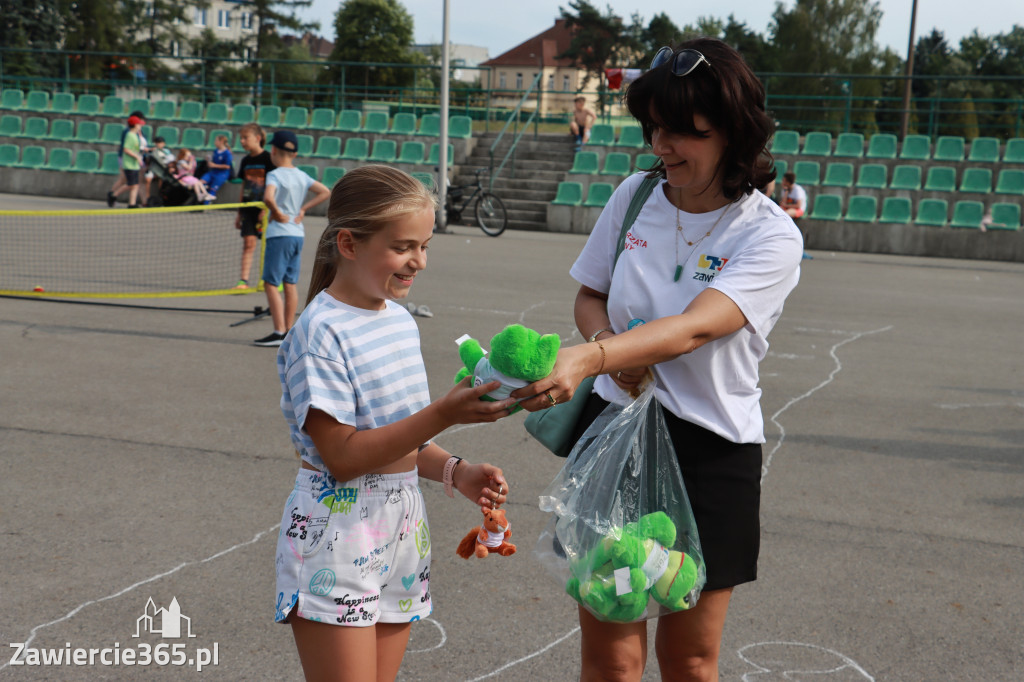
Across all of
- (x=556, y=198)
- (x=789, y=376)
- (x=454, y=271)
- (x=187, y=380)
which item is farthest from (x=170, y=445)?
(x=556, y=198)

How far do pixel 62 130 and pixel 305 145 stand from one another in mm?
7437

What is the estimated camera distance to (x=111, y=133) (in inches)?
1038

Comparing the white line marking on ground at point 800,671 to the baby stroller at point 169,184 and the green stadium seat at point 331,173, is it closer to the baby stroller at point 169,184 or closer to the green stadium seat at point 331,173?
the baby stroller at point 169,184

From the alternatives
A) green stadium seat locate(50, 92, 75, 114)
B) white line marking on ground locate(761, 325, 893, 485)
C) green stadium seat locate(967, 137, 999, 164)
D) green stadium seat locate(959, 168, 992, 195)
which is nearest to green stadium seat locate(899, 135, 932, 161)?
green stadium seat locate(967, 137, 999, 164)

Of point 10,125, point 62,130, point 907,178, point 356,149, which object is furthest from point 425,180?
point 10,125

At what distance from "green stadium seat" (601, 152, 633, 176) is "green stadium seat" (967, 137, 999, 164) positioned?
25.4 feet

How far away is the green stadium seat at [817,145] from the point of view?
2227 cm

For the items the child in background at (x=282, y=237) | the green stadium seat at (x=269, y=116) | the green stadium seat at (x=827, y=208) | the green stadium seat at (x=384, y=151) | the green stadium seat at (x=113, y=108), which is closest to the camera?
Result: the child in background at (x=282, y=237)

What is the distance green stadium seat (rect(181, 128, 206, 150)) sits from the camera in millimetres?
25578

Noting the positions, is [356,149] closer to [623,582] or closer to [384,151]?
[384,151]

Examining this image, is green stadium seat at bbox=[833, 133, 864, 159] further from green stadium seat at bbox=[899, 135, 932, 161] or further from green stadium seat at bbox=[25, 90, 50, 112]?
green stadium seat at bbox=[25, 90, 50, 112]

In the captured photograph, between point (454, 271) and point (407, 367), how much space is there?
11.1m

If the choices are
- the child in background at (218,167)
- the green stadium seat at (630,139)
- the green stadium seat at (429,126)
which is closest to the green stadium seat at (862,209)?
the green stadium seat at (630,139)

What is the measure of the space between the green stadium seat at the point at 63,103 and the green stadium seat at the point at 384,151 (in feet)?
32.4
